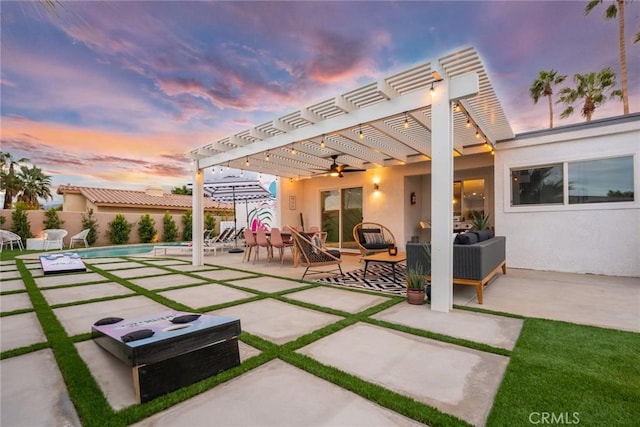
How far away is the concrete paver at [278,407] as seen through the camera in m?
1.51

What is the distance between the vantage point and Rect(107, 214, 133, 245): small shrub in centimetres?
1383

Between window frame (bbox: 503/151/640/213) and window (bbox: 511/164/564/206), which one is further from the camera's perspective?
window (bbox: 511/164/564/206)

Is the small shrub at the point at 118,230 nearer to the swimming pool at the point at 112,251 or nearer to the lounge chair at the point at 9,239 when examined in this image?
the swimming pool at the point at 112,251

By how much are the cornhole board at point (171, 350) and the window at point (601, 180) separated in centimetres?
741

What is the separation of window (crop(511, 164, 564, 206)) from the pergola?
1006 mm

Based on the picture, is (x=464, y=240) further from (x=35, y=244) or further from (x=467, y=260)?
(x=35, y=244)

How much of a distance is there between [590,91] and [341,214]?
44.5 ft

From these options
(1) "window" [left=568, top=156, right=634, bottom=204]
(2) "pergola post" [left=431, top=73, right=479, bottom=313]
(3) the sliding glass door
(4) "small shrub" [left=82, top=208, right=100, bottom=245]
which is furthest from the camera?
(4) "small shrub" [left=82, top=208, right=100, bottom=245]

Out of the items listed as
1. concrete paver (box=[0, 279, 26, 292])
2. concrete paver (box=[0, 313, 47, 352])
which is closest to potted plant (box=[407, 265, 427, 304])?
concrete paver (box=[0, 313, 47, 352])

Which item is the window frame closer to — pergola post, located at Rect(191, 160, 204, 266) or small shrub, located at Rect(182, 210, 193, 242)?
pergola post, located at Rect(191, 160, 204, 266)

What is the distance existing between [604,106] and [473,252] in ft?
51.2

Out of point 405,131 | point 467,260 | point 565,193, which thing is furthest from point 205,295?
point 565,193

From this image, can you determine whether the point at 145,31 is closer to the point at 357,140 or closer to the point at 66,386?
the point at 357,140

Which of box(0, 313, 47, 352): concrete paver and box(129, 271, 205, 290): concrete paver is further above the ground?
box(0, 313, 47, 352): concrete paver
